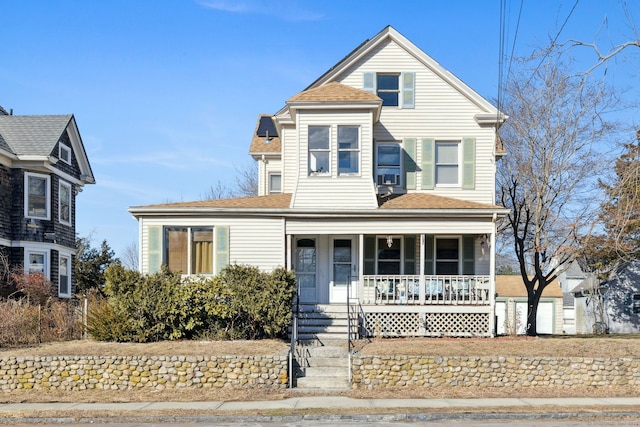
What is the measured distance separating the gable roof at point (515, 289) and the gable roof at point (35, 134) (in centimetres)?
2537

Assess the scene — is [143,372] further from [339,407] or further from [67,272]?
[67,272]

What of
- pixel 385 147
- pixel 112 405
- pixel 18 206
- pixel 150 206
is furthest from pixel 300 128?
pixel 18 206

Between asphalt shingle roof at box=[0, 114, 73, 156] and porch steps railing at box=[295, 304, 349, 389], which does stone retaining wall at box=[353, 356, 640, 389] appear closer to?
porch steps railing at box=[295, 304, 349, 389]

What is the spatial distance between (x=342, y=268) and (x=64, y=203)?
44.4 feet

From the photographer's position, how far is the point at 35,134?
27188mm

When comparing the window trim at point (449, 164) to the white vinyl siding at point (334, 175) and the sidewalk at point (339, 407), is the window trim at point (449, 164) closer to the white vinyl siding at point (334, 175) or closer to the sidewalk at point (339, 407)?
the white vinyl siding at point (334, 175)

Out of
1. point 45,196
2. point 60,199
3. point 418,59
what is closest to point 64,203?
point 60,199

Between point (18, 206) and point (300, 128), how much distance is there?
39.3ft

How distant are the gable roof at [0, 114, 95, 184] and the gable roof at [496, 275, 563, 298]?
83.2 feet

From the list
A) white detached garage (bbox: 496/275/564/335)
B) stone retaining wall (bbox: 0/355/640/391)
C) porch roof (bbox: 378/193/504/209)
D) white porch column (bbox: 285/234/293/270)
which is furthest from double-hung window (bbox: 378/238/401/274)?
white detached garage (bbox: 496/275/564/335)

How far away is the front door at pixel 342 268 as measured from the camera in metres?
21.6

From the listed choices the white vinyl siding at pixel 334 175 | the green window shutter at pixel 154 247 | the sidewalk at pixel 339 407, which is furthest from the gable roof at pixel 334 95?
the sidewalk at pixel 339 407

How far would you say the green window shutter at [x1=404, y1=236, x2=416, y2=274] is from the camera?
2206 cm

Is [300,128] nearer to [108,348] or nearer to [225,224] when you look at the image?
[225,224]
